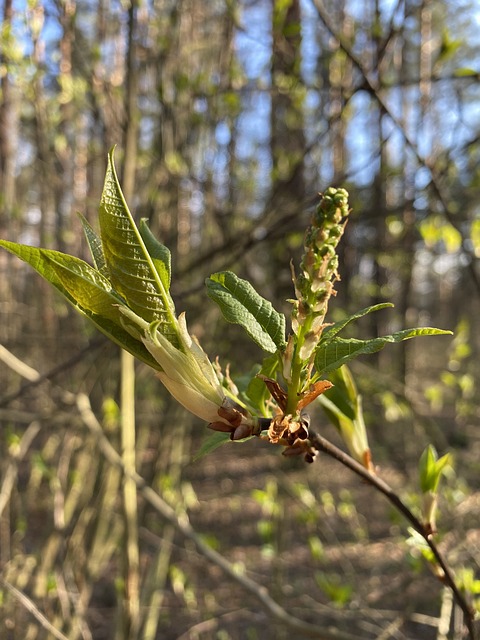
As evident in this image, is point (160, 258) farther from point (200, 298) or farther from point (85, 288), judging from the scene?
point (200, 298)

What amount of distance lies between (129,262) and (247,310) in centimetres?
15

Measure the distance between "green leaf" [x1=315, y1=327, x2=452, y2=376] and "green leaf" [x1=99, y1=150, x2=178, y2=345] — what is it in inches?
6.6

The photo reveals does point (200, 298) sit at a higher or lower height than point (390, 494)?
higher

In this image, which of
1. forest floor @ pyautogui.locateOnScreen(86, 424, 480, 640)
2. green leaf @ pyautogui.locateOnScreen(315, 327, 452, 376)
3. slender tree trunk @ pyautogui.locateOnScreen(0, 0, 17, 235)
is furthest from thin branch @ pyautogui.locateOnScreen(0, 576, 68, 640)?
slender tree trunk @ pyautogui.locateOnScreen(0, 0, 17, 235)

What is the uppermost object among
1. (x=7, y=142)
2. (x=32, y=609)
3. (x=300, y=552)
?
(x=7, y=142)

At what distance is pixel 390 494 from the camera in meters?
0.67

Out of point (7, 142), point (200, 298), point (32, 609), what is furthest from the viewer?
point (7, 142)

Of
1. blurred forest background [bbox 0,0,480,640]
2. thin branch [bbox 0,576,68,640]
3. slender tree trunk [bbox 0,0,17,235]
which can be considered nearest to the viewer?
thin branch [bbox 0,576,68,640]

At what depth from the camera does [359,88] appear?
4.76 ft

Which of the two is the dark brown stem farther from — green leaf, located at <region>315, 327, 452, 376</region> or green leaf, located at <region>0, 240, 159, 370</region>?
green leaf, located at <region>0, 240, 159, 370</region>

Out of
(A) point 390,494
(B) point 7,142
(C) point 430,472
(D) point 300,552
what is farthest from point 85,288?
(D) point 300,552

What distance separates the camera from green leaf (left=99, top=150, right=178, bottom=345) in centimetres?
54

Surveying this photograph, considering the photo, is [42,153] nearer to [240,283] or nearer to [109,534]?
[109,534]

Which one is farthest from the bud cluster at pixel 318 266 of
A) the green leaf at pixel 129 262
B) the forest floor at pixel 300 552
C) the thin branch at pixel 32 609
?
the forest floor at pixel 300 552
